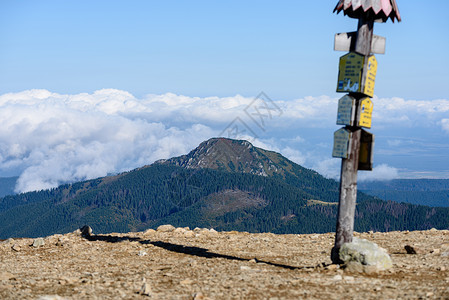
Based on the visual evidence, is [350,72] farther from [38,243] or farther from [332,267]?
[38,243]

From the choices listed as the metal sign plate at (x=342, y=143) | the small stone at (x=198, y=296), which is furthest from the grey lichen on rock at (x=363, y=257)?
the small stone at (x=198, y=296)

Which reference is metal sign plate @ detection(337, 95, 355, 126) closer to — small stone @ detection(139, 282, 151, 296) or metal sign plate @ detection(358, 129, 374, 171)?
metal sign plate @ detection(358, 129, 374, 171)

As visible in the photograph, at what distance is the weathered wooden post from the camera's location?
50.8 feet

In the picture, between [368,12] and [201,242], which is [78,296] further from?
[368,12]

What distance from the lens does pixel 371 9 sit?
1535 cm

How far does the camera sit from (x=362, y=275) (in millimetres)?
14656

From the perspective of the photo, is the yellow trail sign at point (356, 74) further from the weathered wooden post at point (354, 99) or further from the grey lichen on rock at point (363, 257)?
the grey lichen on rock at point (363, 257)

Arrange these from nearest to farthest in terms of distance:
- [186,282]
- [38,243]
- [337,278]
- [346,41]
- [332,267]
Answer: [186,282] < [337,278] < [332,267] < [346,41] < [38,243]

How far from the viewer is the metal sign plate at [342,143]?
15.5 meters

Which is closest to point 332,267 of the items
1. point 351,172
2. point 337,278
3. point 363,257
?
point 363,257

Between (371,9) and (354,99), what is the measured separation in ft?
9.52

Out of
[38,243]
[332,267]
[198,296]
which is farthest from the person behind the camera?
[38,243]

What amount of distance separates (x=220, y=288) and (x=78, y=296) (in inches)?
148

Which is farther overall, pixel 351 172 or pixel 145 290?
pixel 351 172
